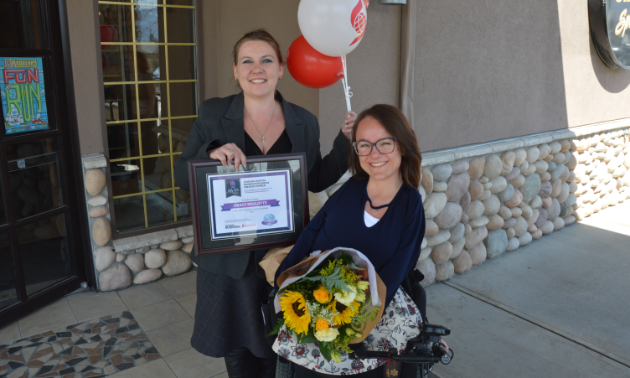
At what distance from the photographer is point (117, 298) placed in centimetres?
360

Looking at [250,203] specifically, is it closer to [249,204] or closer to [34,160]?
[249,204]

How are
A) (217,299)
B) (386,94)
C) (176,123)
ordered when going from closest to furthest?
(217,299)
(386,94)
(176,123)

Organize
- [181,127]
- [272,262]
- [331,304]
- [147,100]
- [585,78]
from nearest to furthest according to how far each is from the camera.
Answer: [331,304] → [272,262] → [147,100] → [181,127] → [585,78]

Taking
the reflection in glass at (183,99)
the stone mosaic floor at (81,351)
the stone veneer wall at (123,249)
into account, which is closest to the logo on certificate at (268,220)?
the stone mosaic floor at (81,351)

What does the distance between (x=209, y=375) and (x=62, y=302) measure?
146cm

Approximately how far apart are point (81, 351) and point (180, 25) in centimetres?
247

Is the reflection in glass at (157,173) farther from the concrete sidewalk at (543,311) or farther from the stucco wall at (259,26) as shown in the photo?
the concrete sidewalk at (543,311)

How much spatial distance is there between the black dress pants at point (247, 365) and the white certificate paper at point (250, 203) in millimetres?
633


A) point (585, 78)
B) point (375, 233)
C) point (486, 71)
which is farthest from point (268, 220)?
point (585, 78)

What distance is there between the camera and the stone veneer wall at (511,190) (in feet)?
12.9

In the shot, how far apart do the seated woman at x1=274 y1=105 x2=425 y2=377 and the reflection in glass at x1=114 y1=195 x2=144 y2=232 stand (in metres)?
2.37

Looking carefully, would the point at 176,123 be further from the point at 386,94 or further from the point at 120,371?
the point at 120,371

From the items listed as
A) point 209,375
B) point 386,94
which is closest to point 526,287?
point 386,94

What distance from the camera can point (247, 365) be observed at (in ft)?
7.38
